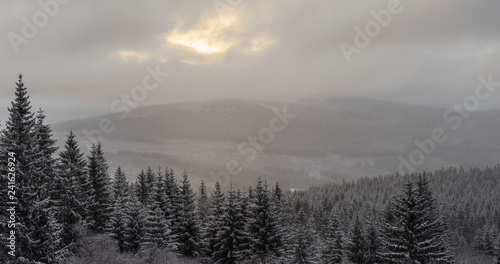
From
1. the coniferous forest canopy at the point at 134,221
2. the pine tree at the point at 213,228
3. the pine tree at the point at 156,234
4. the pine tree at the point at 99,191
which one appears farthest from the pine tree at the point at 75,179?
the pine tree at the point at 213,228

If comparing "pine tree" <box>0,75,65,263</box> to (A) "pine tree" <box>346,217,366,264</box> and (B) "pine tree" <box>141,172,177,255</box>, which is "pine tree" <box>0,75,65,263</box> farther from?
(A) "pine tree" <box>346,217,366,264</box>

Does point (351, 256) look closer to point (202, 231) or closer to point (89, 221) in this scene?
point (202, 231)

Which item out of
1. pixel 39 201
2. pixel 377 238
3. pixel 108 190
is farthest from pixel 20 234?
pixel 377 238

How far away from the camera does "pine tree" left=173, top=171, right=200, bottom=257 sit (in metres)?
53.0

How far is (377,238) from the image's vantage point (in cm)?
5691

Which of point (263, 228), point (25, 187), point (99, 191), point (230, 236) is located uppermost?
point (25, 187)

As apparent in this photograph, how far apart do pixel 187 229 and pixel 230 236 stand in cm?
683

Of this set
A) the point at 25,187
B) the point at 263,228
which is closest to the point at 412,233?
the point at 263,228

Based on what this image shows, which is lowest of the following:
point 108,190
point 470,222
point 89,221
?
point 470,222

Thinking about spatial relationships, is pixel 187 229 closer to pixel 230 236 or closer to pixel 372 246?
pixel 230 236

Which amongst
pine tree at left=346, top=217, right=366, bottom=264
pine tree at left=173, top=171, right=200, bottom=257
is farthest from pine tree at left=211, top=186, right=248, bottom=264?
pine tree at left=346, top=217, right=366, bottom=264

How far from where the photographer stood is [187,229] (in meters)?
53.8

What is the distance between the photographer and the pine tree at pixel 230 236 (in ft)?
168

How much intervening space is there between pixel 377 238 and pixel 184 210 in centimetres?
3039
